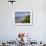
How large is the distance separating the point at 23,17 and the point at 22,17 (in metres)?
0.04

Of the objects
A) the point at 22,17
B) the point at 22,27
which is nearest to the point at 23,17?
the point at 22,17

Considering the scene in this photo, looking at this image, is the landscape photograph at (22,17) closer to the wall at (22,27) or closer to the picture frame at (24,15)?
the picture frame at (24,15)

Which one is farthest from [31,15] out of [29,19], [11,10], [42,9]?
[11,10]

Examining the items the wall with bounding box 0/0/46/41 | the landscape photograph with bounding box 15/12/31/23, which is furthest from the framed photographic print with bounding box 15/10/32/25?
the wall with bounding box 0/0/46/41

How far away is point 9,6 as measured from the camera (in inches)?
185

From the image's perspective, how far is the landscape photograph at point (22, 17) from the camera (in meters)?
4.68

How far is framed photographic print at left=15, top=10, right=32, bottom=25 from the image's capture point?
467cm

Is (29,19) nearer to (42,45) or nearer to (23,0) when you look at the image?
(23,0)

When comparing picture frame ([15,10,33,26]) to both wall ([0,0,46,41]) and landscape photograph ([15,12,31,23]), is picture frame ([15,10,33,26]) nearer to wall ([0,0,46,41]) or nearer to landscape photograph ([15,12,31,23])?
landscape photograph ([15,12,31,23])

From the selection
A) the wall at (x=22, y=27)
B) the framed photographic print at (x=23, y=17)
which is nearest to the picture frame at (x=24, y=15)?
the framed photographic print at (x=23, y=17)

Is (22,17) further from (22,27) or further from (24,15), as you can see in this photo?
(22,27)

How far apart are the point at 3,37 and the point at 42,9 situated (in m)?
1.70

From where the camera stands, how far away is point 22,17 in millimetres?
4684

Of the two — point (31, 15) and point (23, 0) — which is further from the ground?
point (23, 0)
